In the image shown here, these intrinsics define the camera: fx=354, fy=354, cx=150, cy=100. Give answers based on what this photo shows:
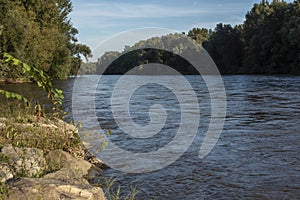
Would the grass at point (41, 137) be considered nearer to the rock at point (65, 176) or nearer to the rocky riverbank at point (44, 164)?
the rocky riverbank at point (44, 164)

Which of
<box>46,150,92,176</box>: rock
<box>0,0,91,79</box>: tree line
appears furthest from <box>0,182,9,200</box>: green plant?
<box>0,0,91,79</box>: tree line

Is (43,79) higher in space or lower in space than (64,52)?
lower

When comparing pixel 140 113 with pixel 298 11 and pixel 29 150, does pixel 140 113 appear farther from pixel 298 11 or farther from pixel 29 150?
pixel 298 11

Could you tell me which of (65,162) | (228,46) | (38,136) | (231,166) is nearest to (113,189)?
(65,162)

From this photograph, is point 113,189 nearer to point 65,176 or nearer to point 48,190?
point 65,176

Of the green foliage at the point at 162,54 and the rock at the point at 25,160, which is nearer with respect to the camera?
the rock at the point at 25,160

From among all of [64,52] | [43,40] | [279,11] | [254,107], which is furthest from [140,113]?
[279,11]

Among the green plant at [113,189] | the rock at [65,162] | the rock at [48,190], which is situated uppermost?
the rock at [48,190]

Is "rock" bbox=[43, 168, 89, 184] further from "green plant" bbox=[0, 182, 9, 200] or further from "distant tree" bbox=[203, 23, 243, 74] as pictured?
"distant tree" bbox=[203, 23, 243, 74]

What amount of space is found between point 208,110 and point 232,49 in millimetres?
69228

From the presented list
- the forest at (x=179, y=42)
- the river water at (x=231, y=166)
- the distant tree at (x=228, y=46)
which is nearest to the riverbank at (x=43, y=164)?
the river water at (x=231, y=166)

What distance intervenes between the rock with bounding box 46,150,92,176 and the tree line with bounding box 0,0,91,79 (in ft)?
86.8

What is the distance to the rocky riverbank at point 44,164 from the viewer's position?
418 cm

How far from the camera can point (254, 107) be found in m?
17.1
